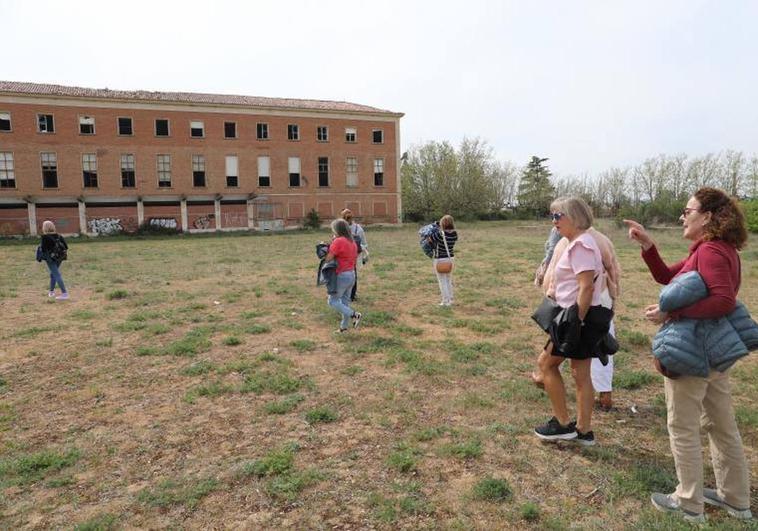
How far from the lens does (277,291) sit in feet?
36.1

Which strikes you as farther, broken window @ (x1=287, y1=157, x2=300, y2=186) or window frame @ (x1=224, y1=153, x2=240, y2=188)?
broken window @ (x1=287, y1=157, x2=300, y2=186)

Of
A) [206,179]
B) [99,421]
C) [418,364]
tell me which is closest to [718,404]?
[418,364]

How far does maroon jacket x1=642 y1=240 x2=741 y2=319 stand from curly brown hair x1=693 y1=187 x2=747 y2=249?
4 cm

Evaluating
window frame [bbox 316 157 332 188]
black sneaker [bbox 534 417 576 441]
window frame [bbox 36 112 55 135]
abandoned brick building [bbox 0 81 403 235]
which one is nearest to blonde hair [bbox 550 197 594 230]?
black sneaker [bbox 534 417 576 441]

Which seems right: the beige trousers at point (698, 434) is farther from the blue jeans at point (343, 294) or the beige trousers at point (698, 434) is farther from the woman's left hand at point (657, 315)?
the blue jeans at point (343, 294)

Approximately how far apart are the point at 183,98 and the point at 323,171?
12723 mm

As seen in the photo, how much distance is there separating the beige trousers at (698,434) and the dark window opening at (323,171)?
42.2 meters

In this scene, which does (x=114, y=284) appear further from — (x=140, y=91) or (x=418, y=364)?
(x=140, y=91)

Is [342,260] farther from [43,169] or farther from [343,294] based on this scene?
[43,169]

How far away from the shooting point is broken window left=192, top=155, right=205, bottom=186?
4025 centimetres

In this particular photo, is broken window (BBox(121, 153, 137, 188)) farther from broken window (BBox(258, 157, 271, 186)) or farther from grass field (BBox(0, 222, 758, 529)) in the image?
grass field (BBox(0, 222, 758, 529))

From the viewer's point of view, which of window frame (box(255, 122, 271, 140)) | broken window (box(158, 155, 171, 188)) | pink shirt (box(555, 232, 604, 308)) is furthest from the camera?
window frame (box(255, 122, 271, 140))

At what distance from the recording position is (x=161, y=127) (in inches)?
1549

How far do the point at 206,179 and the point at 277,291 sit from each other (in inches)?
1291
